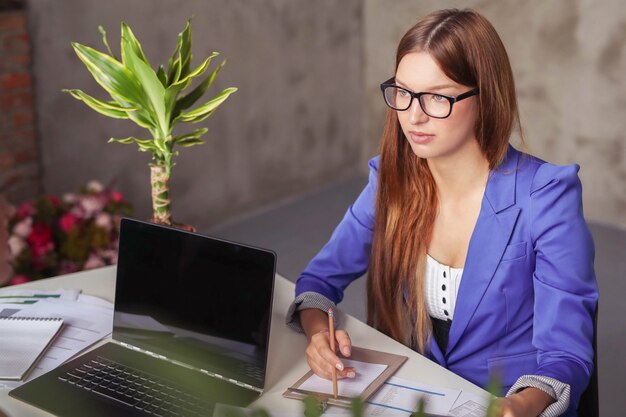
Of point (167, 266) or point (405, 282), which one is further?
point (405, 282)

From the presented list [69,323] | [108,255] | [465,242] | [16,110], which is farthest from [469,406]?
[16,110]

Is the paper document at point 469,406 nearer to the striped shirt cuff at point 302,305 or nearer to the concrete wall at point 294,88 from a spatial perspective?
the striped shirt cuff at point 302,305

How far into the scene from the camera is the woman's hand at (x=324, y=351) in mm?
1845

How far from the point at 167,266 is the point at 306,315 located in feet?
1.25

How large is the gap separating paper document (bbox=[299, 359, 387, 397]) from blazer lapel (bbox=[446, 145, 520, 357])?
293 mm

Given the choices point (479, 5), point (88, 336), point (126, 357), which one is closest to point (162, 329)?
point (126, 357)

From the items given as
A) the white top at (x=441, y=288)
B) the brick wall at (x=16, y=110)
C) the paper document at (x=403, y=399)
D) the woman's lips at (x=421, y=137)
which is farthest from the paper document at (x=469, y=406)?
the brick wall at (x=16, y=110)

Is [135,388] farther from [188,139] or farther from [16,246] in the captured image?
[16,246]

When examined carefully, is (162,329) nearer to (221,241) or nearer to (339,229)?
Answer: (221,241)

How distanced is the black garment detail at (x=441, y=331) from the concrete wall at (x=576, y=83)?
10.3 ft

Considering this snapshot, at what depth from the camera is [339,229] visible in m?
2.30

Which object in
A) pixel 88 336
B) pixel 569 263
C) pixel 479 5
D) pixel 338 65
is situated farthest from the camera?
pixel 338 65

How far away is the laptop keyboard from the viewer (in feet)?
5.71

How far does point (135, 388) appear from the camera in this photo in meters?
1.82
